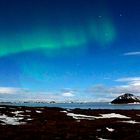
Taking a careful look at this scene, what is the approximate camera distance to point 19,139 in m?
28.5

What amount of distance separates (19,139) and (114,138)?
9.39 m

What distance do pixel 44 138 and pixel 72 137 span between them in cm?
291

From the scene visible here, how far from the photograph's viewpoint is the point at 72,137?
1215 inches

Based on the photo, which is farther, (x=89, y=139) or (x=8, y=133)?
(x=8, y=133)

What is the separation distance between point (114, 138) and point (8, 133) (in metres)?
10.7

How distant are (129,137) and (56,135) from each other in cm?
738

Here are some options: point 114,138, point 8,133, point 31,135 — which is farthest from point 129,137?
point 8,133

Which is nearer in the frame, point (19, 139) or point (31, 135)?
point (19, 139)

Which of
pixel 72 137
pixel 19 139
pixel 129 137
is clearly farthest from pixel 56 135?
pixel 129 137

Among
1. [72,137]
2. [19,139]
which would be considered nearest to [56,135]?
[72,137]

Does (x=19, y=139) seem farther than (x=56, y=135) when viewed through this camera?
No

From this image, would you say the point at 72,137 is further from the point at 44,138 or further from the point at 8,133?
the point at 8,133

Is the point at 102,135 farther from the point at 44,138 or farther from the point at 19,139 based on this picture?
the point at 19,139

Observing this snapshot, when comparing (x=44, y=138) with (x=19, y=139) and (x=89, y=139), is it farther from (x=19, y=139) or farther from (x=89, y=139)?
(x=89, y=139)
